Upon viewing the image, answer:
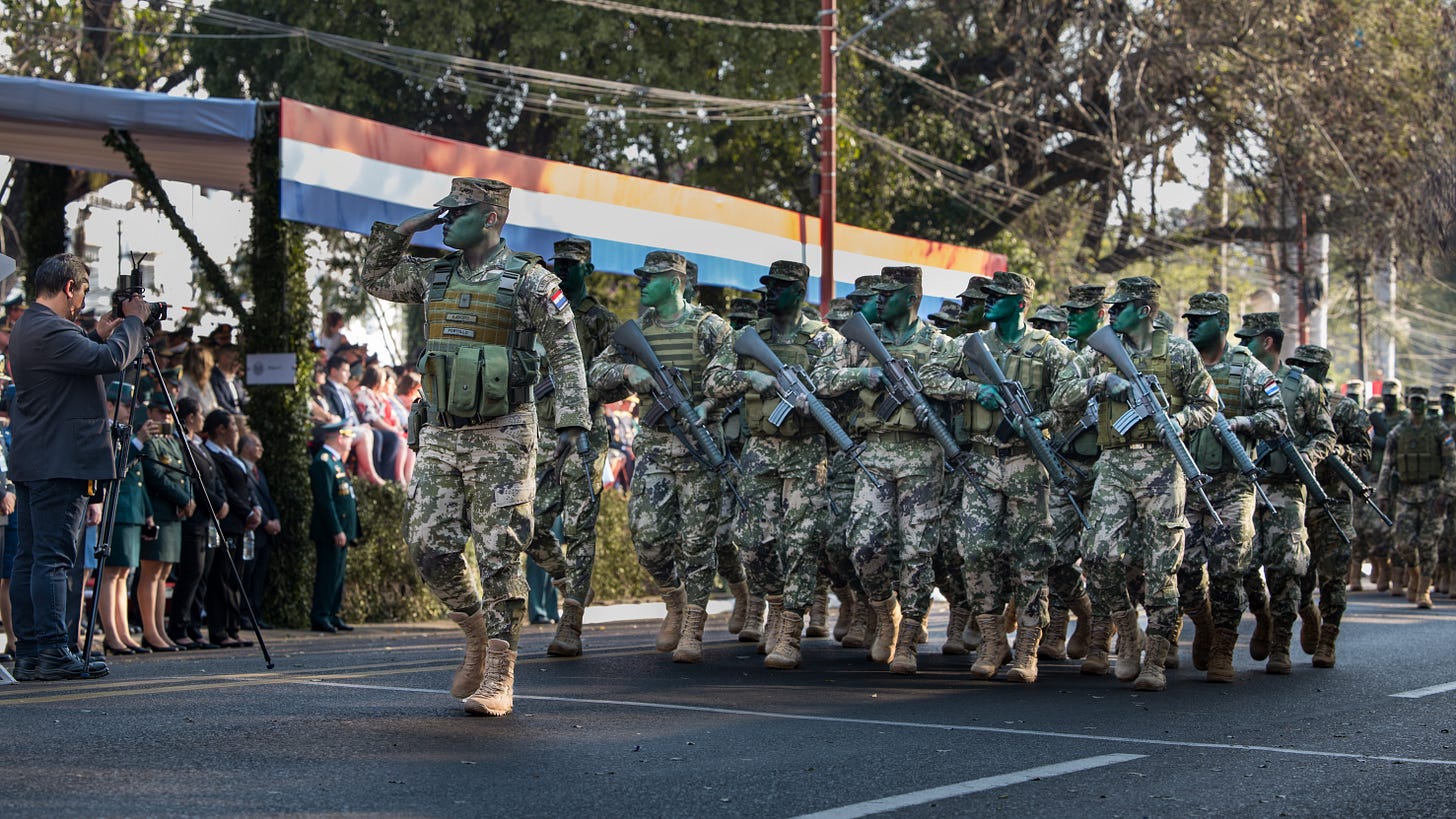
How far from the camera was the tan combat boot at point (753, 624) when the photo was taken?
11820mm

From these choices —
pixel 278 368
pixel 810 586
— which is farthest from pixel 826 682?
pixel 278 368

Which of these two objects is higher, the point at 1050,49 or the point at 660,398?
the point at 1050,49

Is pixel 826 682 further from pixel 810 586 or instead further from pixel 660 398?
pixel 660 398

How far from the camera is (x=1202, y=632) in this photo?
34.6 ft

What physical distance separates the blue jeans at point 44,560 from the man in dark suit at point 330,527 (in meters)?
4.24

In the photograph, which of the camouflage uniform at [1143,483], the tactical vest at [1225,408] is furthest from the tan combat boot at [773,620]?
the tactical vest at [1225,408]

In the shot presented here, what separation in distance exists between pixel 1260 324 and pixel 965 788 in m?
5.97

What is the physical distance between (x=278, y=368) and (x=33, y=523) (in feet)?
16.2

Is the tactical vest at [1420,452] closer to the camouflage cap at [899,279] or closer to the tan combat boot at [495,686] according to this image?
the camouflage cap at [899,279]

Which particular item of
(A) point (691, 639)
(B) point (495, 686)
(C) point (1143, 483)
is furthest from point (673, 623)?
(B) point (495, 686)

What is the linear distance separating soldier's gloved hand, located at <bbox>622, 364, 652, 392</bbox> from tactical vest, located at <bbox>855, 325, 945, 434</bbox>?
1253 millimetres

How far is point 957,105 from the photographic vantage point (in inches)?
1181

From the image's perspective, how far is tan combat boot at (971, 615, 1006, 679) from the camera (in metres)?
9.94

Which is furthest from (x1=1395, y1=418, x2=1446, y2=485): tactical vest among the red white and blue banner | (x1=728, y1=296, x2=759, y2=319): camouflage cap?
(x1=728, y1=296, x2=759, y2=319): camouflage cap
